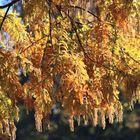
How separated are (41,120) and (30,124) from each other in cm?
1617

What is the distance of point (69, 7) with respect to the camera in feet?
12.1

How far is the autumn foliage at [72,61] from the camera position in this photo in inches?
132

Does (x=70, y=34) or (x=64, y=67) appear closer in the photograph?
(x=64, y=67)

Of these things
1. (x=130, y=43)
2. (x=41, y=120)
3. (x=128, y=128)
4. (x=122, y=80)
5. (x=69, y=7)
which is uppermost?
(x=69, y=7)

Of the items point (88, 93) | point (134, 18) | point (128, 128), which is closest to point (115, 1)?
point (134, 18)

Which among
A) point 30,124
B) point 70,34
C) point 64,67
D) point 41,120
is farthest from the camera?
point 30,124

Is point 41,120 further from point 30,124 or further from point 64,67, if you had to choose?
point 30,124

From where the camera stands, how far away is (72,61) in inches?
132

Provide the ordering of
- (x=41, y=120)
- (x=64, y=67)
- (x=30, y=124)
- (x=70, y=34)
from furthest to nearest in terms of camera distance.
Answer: (x=30, y=124), (x=70, y=34), (x=41, y=120), (x=64, y=67)

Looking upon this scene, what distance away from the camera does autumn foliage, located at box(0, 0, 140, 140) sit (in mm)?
3365

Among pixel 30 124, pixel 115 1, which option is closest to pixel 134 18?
pixel 115 1

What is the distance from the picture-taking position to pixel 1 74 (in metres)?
3.52

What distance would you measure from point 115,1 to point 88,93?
2.23 ft

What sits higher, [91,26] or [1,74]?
[91,26]
